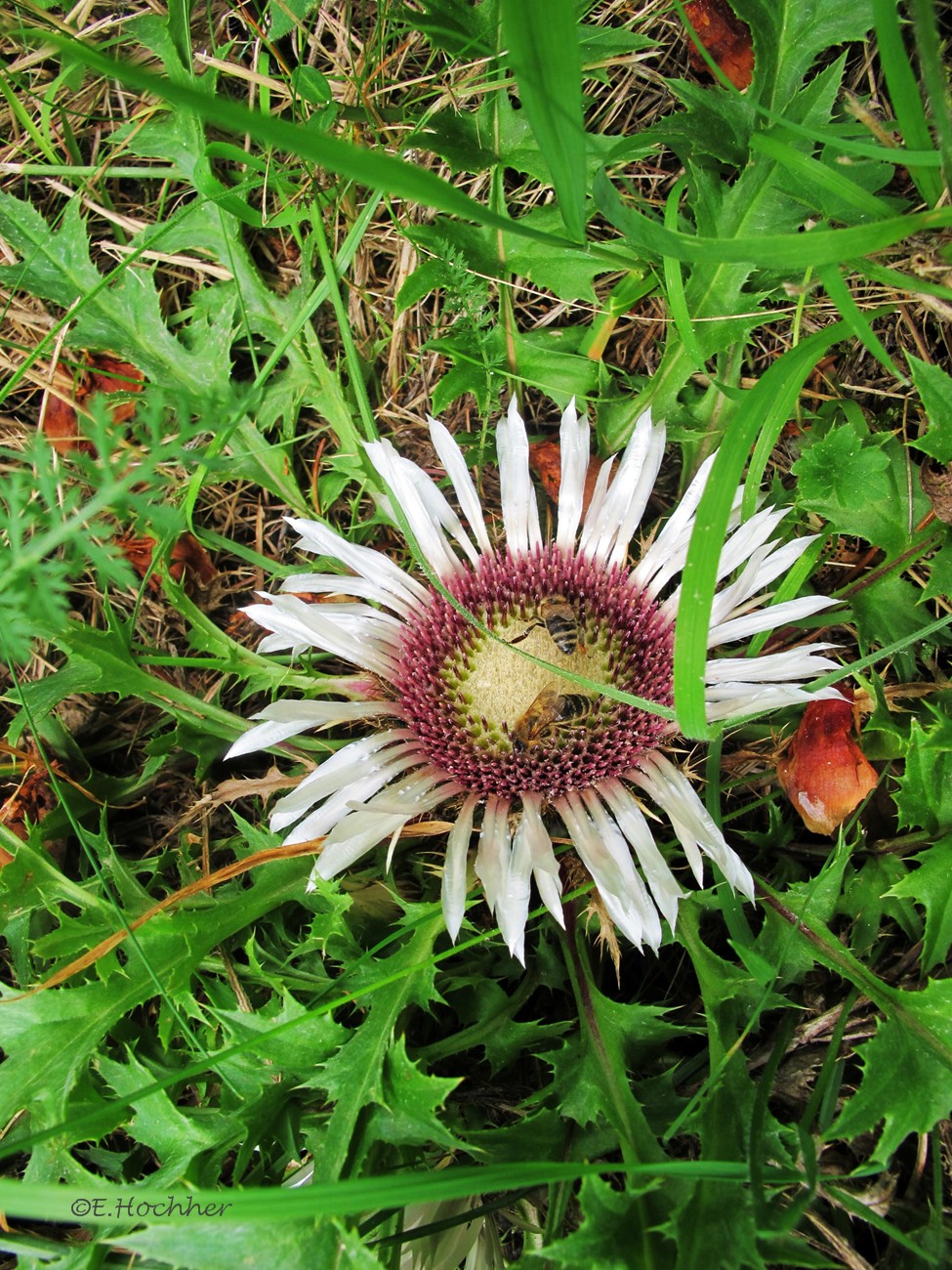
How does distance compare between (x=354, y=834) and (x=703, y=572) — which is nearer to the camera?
(x=703, y=572)

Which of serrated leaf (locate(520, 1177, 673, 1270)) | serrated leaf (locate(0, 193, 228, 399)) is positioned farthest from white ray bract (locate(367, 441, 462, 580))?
serrated leaf (locate(520, 1177, 673, 1270))

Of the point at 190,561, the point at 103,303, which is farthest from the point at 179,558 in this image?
the point at 103,303

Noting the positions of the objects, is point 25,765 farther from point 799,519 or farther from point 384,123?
point 799,519

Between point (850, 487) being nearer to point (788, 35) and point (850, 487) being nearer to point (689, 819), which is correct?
point (689, 819)

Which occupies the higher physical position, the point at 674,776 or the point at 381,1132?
the point at 674,776

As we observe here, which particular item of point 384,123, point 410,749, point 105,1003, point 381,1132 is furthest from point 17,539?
point 384,123

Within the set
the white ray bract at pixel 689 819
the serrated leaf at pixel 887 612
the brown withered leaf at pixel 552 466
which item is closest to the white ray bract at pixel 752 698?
the white ray bract at pixel 689 819

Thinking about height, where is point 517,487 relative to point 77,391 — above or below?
below
